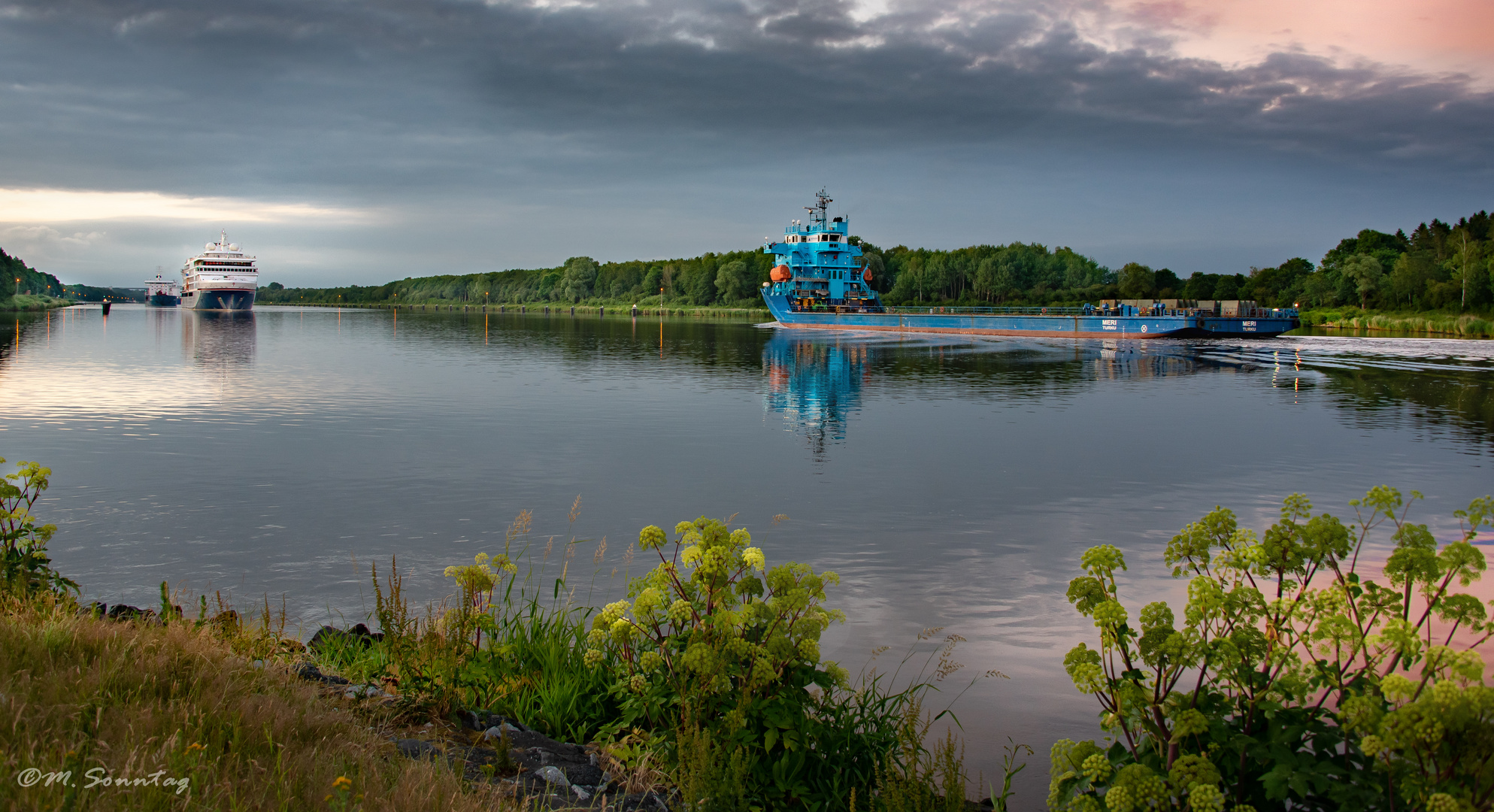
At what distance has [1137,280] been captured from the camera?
12281 cm

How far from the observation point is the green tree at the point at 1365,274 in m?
98.6

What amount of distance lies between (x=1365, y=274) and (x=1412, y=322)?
2337 cm

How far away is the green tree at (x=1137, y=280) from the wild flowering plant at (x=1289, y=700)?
12261cm

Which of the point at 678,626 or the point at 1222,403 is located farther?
the point at 1222,403

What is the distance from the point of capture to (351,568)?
31.7 feet

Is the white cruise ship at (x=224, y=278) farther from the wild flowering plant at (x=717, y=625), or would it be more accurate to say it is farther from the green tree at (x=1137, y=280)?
the wild flowering plant at (x=717, y=625)

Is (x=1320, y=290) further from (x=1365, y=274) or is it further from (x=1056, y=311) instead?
(x=1056, y=311)

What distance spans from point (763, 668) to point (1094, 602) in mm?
1678

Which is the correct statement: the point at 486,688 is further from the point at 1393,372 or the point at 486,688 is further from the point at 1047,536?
the point at 1393,372

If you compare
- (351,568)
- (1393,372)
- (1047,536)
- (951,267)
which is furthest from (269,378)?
(951,267)

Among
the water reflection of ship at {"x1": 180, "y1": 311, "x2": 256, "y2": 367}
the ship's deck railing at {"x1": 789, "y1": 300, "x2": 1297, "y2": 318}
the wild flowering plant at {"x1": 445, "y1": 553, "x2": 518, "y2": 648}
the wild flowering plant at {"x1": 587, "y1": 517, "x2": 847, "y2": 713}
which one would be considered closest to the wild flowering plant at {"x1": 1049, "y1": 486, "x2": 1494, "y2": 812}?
the wild flowering plant at {"x1": 587, "y1": 517, "x2": 847, "y2": 713}

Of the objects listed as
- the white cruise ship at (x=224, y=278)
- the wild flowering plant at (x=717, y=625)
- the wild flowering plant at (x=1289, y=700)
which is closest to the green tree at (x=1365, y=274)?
the wild flowering plant at (x=1289, y=700)

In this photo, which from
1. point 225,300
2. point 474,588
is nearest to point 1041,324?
point 474,588

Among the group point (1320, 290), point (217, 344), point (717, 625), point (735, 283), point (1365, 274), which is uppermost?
point (735, 283)
